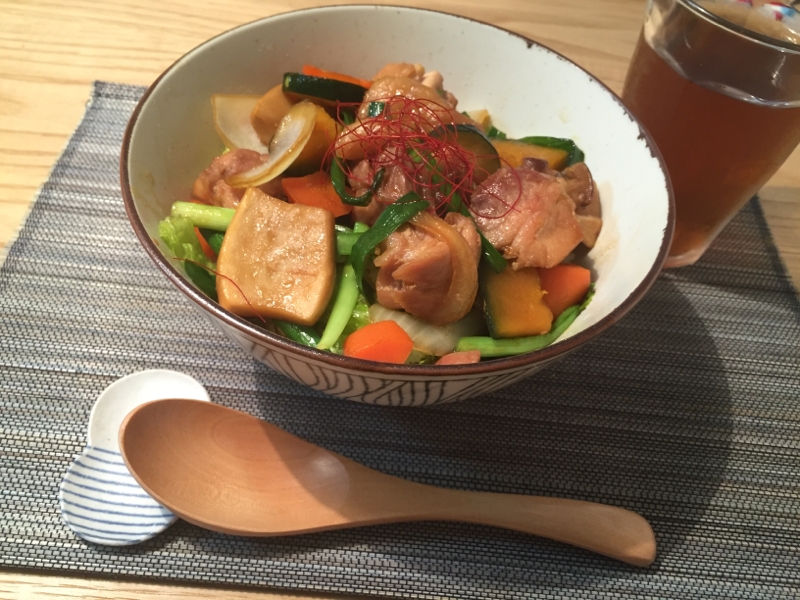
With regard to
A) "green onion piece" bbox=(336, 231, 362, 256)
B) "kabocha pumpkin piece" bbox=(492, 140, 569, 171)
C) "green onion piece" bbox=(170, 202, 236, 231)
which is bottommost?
"green onion piece" bbox=(170, 202, 236, 231)

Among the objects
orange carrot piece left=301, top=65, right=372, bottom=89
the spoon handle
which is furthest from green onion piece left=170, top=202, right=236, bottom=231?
the spoon handle

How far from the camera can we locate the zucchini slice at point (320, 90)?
1.52 metres

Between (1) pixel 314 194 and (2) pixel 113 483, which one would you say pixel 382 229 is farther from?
(2) pixel 113 483

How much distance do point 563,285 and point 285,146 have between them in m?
0.84

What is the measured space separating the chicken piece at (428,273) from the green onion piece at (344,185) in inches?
7.7

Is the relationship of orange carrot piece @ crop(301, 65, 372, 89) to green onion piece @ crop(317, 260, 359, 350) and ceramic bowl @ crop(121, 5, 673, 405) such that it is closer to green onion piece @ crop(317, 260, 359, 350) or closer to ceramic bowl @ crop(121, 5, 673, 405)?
ceramic bowl @ crop(121, 5, 673, 405)

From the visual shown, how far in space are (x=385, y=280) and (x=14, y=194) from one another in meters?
1.42

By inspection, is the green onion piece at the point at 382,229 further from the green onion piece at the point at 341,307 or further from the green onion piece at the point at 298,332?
the green onion piece at the point at 298,332

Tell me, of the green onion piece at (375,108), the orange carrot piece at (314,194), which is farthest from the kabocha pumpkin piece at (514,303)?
the green onion piece at (375,108)

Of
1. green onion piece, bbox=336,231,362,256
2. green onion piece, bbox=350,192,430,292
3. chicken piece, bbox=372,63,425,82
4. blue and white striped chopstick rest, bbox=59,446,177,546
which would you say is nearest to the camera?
blue and white striped chopstick rest, bbox=59,446,177,546

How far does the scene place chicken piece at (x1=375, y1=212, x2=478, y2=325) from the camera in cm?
121

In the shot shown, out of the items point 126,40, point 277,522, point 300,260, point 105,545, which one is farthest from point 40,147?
point 277,522

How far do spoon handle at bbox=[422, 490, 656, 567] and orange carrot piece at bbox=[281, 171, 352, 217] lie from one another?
0.81 meters

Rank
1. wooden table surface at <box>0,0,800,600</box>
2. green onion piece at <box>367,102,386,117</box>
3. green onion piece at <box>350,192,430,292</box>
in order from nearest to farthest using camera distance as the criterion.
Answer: green onion piece at <box>350,192,430,292</box>, green onion piece at <box>367,102,386,117</box>, wooden table surface at <box>0,0,800,600</box>
